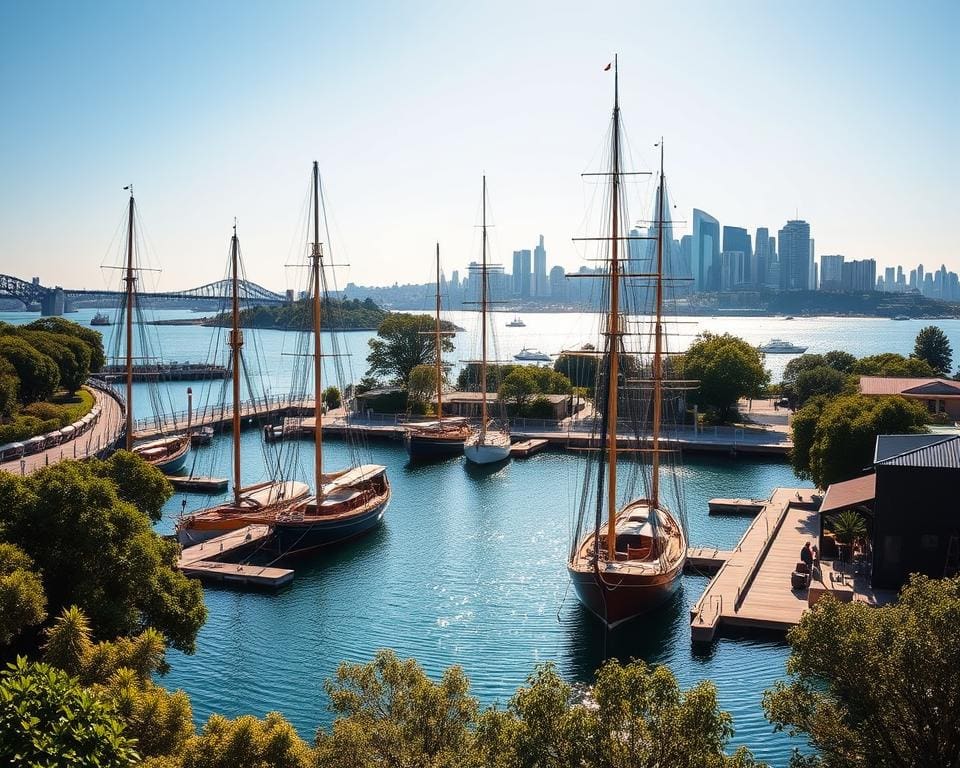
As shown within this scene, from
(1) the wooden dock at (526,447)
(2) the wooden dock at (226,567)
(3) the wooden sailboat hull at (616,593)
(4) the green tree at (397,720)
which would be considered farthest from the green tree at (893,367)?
(4) the green tree at (397,720)

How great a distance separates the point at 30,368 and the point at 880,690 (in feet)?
184

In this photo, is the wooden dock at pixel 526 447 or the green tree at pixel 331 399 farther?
the green tree at pixel 331 399

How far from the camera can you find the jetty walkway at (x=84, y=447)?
4122 cm

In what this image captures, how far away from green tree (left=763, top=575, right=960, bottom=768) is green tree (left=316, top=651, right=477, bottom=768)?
4.20 metres

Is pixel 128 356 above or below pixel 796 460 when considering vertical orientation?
above

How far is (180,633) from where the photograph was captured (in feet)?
58.1

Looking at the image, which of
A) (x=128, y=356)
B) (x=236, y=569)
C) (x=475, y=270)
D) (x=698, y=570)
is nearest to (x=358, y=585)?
(x=236, y=569)

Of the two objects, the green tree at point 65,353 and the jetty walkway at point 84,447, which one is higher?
the green tree at point 65,353

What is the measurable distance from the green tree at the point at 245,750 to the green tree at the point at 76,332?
65581 mm

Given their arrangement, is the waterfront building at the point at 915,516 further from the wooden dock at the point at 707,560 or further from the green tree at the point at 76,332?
the green tree at the point at 76,332

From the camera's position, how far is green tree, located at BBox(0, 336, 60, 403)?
5583 cm

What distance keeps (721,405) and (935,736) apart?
166 ft

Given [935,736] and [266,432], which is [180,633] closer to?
[935,736]

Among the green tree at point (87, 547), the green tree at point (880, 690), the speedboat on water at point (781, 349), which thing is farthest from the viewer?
the speedboat on water at point (781, 349)
